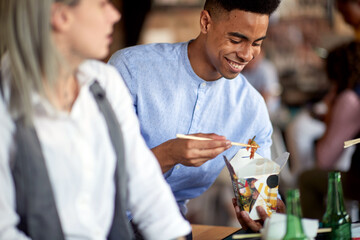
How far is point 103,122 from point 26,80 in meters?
0.22

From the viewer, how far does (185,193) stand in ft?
7.07

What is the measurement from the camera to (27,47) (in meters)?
1.15

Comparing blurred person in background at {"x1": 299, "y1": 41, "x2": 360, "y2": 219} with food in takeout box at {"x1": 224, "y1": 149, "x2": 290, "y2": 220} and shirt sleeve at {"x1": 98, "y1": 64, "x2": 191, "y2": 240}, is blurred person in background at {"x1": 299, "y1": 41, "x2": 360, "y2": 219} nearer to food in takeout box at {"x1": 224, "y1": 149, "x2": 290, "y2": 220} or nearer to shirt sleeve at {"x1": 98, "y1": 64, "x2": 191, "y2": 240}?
food in takeout box at {"x1": 224, "y1": 149, "x2": 290, "y2": 220}

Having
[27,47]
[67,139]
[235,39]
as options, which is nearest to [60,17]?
[27,47]

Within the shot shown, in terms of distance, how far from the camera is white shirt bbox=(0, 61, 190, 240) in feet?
3.89

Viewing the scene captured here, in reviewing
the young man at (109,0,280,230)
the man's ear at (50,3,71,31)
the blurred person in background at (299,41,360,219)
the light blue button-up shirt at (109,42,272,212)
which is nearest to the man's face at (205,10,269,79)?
the young man at (109,0,280,230)

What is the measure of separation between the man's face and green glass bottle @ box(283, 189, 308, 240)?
72cm

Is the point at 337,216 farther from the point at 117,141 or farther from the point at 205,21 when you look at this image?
the point at 205,21

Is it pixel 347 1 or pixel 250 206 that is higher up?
pixel 347 1

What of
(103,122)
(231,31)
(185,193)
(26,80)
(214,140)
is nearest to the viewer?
(26,80)

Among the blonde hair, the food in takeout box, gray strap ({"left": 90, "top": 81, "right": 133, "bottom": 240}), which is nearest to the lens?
the blonde hair

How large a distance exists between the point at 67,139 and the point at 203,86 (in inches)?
36.8

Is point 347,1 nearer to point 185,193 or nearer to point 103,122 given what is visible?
point 185,193

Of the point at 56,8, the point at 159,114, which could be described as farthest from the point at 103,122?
the point at 159,114
